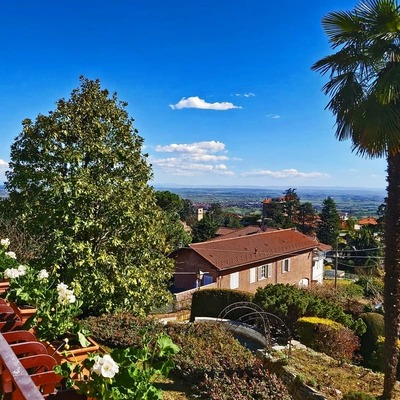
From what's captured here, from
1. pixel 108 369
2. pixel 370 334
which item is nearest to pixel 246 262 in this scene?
pixel 370 334

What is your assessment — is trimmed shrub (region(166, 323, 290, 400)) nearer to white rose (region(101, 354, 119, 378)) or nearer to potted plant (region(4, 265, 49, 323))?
potted plant (region(4, 265, 49, 323))

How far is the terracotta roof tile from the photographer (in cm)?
2520

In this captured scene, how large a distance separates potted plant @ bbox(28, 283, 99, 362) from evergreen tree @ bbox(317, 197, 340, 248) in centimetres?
5206

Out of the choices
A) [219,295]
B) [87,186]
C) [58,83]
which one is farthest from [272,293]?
[58,83]

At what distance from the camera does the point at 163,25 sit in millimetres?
13242

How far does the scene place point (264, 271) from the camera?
2766 cm

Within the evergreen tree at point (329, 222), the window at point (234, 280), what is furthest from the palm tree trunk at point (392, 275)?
the evergreen tree at point (329, 222)

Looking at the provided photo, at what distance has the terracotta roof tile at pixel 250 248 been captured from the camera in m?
25.2

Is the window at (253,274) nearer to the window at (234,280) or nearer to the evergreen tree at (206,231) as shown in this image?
the window at (234,280)

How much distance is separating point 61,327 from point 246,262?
22.8 meters

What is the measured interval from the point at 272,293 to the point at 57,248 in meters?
7.33

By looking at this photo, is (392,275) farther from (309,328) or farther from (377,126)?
(309,328)

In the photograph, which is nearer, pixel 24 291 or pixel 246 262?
pixel 24 291

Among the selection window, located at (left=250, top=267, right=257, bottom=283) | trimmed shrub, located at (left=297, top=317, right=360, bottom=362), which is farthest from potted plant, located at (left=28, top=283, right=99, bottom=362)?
window, located at (left=250, top=267, right=257, bottom=283)
